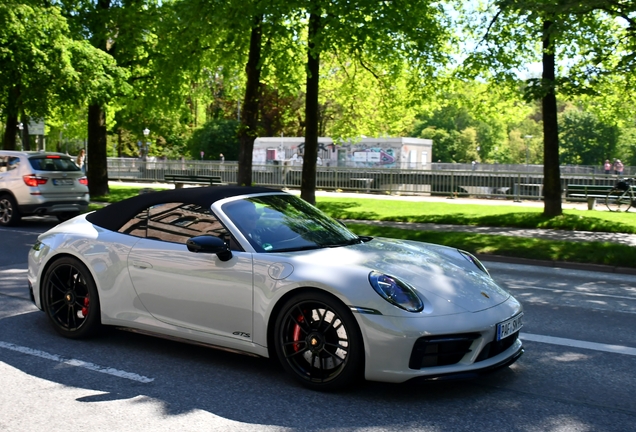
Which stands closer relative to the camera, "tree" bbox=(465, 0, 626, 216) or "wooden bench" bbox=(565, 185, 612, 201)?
"tree" bbox=(465, 0, 626, 216)

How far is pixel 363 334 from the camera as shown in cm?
467

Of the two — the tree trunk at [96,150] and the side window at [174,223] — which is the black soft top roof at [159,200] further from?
the tree trunk at [96,150]

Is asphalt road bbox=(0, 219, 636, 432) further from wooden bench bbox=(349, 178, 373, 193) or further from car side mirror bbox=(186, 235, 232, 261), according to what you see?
wooden bench bbox=(349, 178, 373, 193)

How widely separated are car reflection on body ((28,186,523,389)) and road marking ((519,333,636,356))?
114 cm

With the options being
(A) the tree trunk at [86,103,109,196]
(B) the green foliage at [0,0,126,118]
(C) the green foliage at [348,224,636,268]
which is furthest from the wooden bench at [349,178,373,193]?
(C) the green foliage at [348,224,636,268]

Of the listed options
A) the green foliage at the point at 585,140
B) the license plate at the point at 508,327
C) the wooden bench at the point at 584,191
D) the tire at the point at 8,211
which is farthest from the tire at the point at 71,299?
the green foliage at the point at 585,140

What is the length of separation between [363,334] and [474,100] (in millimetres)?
18364

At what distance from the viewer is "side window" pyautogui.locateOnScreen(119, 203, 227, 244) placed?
5664mm

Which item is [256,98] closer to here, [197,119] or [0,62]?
[0,62]

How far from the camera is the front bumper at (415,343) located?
4574mm

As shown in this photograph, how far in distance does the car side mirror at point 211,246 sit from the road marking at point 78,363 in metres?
1.01

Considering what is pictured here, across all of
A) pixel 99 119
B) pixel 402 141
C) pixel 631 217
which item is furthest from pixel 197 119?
pixel 631 217

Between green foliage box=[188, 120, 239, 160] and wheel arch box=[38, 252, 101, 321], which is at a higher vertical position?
green foliage box=[188, 120, 239, 160]

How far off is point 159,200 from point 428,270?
238cm
